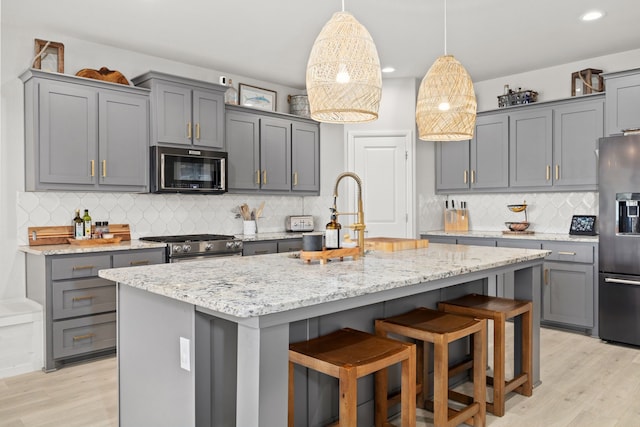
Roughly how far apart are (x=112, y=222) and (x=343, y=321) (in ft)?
8.97

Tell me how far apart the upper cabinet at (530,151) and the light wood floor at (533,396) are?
1774mm

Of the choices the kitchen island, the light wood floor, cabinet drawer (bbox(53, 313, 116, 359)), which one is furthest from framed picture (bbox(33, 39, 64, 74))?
the kitchen island

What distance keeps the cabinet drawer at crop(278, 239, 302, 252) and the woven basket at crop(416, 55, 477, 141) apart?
2.43 meters

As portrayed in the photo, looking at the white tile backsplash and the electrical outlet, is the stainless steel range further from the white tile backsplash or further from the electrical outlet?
the electrical outlet

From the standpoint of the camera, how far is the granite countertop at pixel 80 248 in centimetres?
343

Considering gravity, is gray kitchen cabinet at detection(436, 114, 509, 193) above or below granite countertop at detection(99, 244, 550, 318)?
above

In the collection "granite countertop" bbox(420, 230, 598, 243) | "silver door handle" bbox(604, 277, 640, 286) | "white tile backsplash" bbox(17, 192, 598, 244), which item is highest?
"white tile backsplash" bbox(17, 192, 598, 244)

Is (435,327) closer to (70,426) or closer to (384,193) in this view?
(70,426)

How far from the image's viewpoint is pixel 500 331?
8.75 feet

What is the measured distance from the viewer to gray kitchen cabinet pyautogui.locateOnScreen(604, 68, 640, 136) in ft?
13.2

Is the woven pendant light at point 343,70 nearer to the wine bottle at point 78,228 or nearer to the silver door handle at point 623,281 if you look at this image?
the wine bottle at point 78,228

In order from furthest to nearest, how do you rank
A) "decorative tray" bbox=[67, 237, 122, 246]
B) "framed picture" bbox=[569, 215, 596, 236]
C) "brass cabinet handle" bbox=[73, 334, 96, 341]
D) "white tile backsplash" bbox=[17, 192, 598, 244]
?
"framed picture" bbox=[569, 215, 596, 236] → "white tile backsplash" bbox=[17, 192, 598, 244] → "decorative tray" bbox=[67, 237, 122, 246] → "brass cabinet handle" bbox=[73, 334, 96, 341]

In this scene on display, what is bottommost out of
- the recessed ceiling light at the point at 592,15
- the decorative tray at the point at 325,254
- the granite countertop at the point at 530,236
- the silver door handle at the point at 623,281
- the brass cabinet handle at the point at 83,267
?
the silver door handle at the point at 623,281

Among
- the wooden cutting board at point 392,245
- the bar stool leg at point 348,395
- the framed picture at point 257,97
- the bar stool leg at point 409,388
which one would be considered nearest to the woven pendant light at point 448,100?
the wooden cutting board at point 392,245
